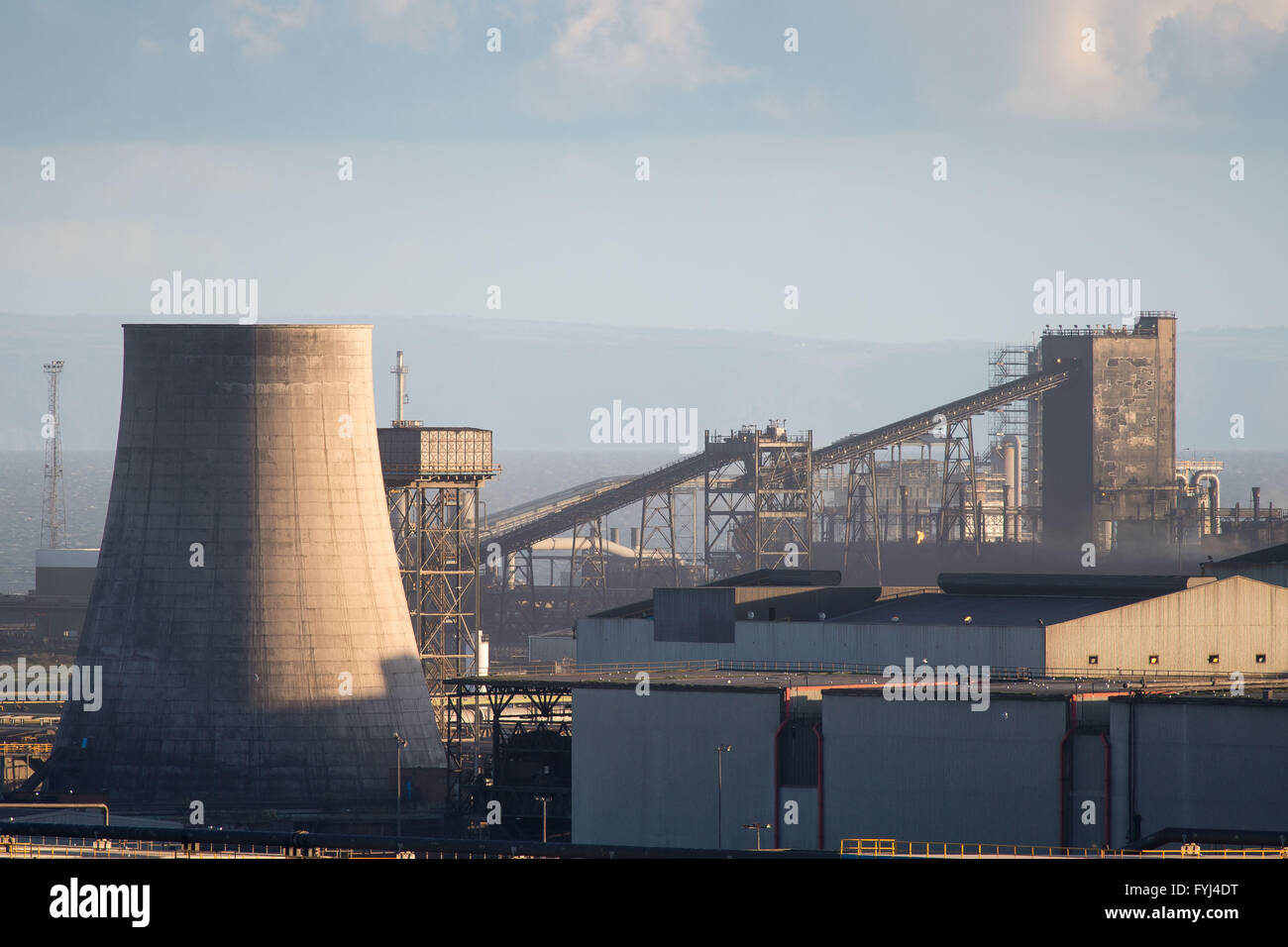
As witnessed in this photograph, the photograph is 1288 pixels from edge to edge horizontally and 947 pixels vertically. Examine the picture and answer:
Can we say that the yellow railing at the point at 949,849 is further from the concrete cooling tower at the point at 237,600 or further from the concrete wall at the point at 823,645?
the concrete cooling tower at the point at 237,600

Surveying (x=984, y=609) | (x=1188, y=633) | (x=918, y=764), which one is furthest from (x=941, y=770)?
(x=984, y=609)

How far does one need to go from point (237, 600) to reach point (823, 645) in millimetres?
16242

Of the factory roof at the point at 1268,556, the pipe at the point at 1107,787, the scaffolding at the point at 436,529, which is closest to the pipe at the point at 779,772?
the pipe at the point at 1107,787

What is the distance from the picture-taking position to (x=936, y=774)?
46.4 meters

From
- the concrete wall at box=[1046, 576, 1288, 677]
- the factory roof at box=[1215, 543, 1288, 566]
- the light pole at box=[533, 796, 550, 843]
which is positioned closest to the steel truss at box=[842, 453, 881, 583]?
the factory roof at box=[1215, 543, 1288, 566]

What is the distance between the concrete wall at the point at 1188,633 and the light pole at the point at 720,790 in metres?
10.8

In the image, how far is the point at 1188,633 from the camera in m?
56.5

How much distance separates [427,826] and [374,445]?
1119 centimetres

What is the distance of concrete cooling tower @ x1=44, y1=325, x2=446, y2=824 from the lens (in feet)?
191

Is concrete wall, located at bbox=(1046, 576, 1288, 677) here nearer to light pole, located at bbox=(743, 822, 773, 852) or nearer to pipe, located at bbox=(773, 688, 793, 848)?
pipe, located at bbox=(773, 688, 793, 848)

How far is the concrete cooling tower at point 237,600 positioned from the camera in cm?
5822

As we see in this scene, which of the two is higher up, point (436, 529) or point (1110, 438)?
point (1110, 438)

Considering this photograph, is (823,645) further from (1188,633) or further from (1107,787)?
(1107,787)

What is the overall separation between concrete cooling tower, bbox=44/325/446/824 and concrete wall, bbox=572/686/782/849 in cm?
1006
